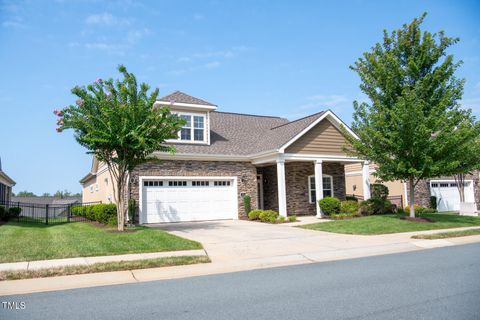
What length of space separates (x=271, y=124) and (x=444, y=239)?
16.0 meters

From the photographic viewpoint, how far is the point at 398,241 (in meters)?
12.5

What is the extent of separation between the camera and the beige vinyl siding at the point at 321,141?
2050 cm

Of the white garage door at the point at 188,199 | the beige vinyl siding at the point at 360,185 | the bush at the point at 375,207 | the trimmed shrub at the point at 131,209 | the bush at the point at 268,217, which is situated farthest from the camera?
the beige vinyl siding at the point at 360,185

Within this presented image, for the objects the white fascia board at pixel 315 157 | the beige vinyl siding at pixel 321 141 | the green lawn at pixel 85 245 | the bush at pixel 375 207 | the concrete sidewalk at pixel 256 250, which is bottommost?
the concrete sidewalk at pixel 256 250

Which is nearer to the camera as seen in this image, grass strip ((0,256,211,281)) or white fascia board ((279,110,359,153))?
grass strip ((0,256,211,281))

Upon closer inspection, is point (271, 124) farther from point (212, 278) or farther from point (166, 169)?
point (212, 278)

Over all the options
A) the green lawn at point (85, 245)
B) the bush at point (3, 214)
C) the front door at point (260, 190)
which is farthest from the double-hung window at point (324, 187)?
the bush at point (3, 214)

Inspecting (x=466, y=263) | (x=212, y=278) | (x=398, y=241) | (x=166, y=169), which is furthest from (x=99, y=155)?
(x=466, y=263)

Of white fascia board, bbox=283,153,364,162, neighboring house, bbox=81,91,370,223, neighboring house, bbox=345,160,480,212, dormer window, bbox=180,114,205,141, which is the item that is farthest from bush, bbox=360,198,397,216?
dormer window, bbox=180,114,205,141

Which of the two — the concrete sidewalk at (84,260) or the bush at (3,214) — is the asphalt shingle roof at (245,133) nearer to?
the bush at (3,214)

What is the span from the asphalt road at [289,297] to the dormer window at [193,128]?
13.7m

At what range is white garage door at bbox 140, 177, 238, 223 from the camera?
18.6m

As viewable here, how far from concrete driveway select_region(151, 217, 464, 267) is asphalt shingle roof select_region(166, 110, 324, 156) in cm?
664

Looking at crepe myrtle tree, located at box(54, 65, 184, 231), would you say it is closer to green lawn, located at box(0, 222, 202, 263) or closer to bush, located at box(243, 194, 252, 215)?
green lawn, located at box(0, 222, 202, 263)
